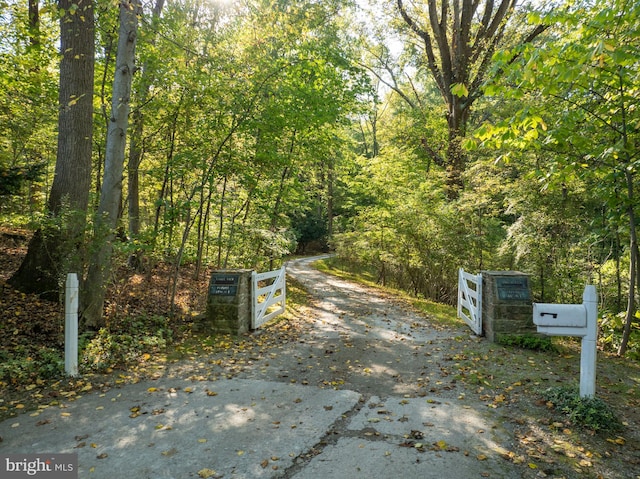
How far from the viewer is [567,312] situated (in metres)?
3.66

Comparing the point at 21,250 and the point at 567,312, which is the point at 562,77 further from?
the point at 21,250

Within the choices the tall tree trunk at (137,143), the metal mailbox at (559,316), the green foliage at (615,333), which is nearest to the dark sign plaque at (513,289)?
the green foliage at (615,333)

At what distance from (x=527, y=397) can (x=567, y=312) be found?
46.4 inches

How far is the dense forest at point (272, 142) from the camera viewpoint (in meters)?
4.91

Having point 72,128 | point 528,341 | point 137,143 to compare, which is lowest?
point 528,341

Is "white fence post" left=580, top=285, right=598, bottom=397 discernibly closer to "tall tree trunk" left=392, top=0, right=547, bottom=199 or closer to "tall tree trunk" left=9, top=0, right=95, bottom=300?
"tall tree trunk" left=9, top=0, right=95, bottom=300

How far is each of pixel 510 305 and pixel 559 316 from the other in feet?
9.31

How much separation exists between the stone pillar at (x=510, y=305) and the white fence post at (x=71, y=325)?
19.8 feet

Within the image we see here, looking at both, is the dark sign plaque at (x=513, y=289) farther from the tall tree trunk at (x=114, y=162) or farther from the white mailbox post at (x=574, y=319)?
the tall tree trunk at (x=114, y=162)

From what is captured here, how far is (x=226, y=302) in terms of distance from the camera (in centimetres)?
686

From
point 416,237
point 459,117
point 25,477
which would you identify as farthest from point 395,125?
point 25,477

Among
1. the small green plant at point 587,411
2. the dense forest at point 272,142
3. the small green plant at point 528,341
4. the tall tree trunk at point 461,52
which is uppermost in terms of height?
the tall tree trunk at point 461,52

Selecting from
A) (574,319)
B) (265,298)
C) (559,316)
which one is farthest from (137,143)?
(574,319)

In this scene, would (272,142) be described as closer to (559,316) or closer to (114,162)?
(114,162)
